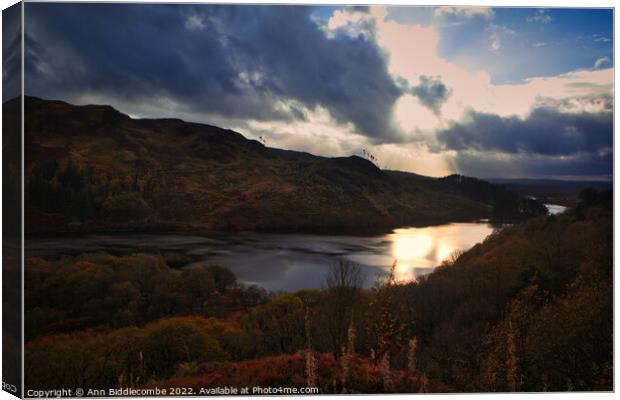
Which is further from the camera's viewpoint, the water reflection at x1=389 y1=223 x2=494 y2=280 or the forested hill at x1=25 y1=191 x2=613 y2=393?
the water reflection at x1=389 y1=223 x2=494 y2=280

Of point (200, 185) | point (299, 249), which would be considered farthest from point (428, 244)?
point (200, 185)

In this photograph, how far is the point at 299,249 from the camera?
990 cm

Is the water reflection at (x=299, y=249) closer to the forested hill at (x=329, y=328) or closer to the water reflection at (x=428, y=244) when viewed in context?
the water reflection at (x=428, y=244)

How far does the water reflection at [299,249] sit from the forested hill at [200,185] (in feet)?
0.72

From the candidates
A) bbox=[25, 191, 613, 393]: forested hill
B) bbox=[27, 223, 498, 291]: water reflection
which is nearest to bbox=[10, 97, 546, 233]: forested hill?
bbox=[27, 223, 498, 291]: water reflection

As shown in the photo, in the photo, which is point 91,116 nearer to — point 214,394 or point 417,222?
point 214,394

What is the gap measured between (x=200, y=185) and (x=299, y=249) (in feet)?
6.82

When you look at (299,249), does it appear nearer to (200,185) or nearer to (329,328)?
(329,328)

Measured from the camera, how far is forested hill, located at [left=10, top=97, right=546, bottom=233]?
30.0ft

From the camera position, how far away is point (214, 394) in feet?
29.6

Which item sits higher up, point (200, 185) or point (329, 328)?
point (200, 185)

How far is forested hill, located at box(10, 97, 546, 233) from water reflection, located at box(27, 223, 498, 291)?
220mm

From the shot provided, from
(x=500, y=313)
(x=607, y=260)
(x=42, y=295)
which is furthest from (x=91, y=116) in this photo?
(x=607, y=260)

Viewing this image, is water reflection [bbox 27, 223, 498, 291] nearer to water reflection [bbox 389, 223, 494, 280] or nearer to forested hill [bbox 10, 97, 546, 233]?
water reflection [bbox 389, 223, 494, 280]
